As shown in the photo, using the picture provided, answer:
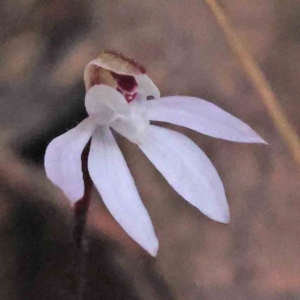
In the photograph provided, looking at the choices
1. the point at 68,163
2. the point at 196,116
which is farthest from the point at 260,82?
the point at 68,163

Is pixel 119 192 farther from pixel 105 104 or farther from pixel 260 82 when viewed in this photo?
pixel 260 82

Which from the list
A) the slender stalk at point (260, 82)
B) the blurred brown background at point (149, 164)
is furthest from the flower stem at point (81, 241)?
the slender stalk at point (260, 82)

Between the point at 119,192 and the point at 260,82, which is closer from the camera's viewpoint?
the point at 119,192

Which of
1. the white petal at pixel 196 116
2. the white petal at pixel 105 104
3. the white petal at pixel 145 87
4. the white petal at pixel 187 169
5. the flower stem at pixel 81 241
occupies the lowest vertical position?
the flower stem at pixel 81 241

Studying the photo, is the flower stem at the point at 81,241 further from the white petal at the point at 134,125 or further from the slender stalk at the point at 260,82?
the slender stalk at the point at 260,82

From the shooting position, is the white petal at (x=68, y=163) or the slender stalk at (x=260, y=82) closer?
the white petal at (x=68, y=163)

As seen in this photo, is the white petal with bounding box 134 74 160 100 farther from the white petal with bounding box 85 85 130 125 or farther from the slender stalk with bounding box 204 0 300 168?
the slender stalk with bounding box 204 0 300 168

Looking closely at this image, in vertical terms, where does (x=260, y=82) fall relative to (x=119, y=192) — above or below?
above
